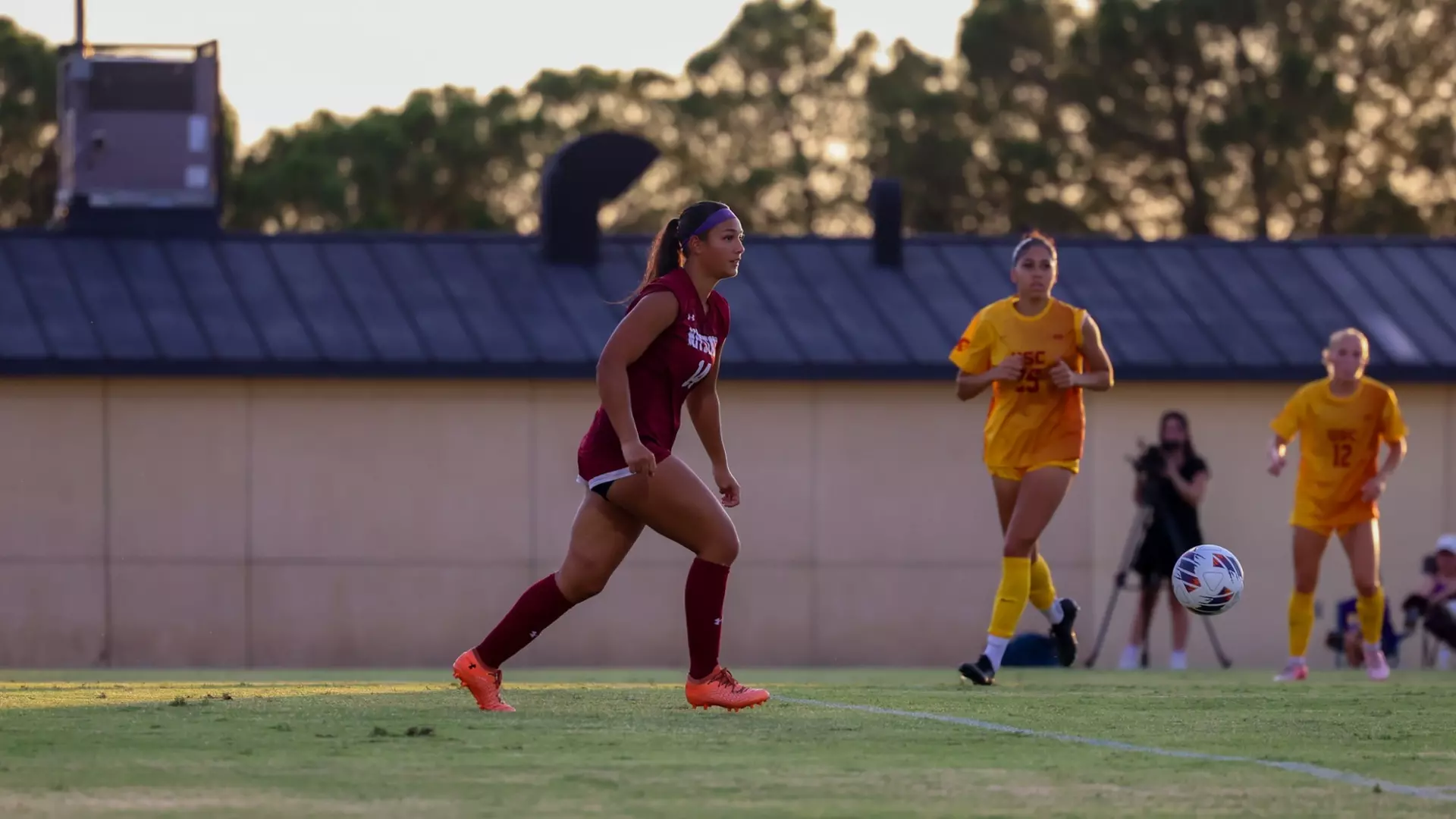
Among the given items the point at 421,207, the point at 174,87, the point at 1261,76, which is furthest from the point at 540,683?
the point at 421,207

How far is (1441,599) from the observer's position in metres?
18.1

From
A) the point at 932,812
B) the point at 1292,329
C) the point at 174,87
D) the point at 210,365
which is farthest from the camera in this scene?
the point at 174,87

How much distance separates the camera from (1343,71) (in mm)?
50656

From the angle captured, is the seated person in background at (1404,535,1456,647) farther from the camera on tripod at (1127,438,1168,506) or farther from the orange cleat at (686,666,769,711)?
the orange cleat at (686,666,769,711)

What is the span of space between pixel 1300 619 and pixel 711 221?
6.65 m

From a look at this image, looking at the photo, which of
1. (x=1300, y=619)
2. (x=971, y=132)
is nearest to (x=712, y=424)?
(x=1300, y=619)

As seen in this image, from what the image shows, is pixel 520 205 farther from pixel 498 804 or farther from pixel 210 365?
pixel 498 804

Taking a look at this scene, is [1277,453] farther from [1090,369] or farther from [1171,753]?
[1171,753]

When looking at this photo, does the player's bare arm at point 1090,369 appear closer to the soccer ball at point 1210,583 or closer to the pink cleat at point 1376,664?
the soccer ball at point 1210,583

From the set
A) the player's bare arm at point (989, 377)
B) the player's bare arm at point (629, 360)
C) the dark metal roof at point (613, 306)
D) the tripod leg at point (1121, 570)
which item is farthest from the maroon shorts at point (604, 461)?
the dark metal roof at point (613, 306)

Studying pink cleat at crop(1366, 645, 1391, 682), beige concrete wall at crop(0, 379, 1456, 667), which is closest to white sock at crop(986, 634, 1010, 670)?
pink cleat at crop(1366, 645, 1391, 682)

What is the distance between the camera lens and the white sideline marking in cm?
639

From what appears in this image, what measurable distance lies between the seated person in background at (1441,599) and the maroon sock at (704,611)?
10.5 m

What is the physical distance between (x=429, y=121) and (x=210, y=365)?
39.9m
